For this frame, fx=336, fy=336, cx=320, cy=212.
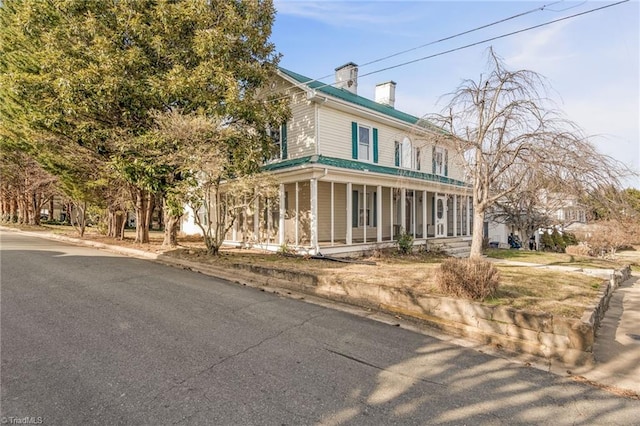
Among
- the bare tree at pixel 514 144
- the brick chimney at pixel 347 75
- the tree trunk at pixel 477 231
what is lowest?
the tree trunk at pixel 477 231

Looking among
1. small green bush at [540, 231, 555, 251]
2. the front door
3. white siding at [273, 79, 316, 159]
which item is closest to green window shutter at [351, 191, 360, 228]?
white siding at [273, 79, 316, 159]

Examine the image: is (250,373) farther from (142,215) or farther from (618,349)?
(142,215)

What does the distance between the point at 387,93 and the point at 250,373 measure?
19.8m

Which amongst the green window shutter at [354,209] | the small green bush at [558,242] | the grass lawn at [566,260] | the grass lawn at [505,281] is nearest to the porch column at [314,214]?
the grass lawn at [505,281]

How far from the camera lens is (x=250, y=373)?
3684 millimetres

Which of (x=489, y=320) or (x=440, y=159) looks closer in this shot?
(x=489, y=320)

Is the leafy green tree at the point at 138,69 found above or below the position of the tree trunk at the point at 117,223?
above

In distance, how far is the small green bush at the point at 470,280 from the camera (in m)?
5.83

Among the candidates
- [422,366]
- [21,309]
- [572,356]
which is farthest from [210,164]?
[572,356]

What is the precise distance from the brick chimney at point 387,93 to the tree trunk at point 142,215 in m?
14.3

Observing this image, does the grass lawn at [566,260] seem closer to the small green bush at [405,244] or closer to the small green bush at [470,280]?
the small green bush at [405,244]

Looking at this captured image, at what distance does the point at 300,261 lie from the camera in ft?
36.3

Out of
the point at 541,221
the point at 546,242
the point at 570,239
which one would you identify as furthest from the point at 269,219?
the point at 570,239

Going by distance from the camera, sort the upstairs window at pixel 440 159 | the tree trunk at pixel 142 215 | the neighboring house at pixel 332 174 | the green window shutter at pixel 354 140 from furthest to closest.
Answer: the tree trunk at pixel 142 215 < the green window shutter at pixel 354 140 < the neighboring house at pixel 332 174 < the upstairs window at pixel 440 159
